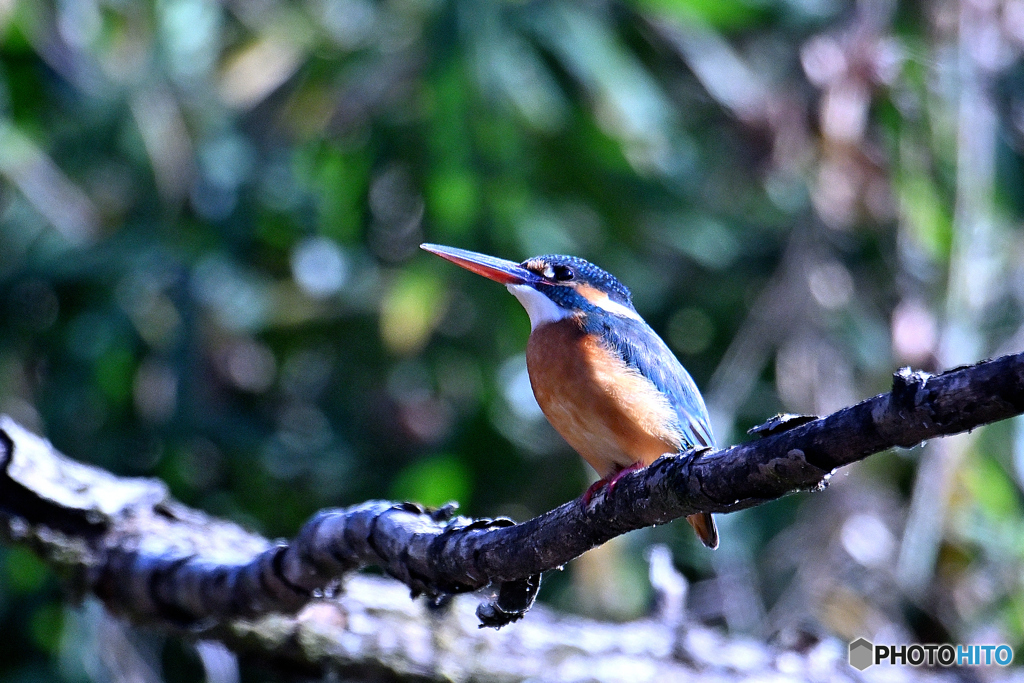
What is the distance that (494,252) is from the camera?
4.12 metres

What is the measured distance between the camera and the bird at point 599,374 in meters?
2.71

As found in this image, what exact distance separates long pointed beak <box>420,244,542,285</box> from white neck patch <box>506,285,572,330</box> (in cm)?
3

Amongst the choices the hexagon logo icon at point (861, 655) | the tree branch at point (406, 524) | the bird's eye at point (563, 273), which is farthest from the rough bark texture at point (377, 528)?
the bird's eye at point (563, 273)

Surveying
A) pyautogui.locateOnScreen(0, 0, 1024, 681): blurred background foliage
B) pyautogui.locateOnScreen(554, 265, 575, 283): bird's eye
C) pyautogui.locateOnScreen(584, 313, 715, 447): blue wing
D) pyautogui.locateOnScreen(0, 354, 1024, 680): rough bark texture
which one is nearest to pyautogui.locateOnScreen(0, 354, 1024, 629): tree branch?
pyautogui.locateOnScreen(0, 354, 1024, 680): rough bark texture

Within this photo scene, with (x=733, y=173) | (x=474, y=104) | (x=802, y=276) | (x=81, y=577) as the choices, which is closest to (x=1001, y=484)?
(x=802, y=276)

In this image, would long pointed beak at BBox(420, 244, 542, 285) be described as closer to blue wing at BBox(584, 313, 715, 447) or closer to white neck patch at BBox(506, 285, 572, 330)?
white neck patch at BBox(506, 285, 572, 330)

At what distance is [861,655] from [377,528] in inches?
76.0

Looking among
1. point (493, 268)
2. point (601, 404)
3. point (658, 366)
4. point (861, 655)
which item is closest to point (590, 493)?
point (601, 404)

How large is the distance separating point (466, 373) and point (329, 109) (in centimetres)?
161

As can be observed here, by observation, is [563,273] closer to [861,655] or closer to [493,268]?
[493,268]

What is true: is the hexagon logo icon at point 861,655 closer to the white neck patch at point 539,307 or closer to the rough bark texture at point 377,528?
the rough bark texture at point 377,528

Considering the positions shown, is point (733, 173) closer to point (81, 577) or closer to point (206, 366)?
point (206, 366)

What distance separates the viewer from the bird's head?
315 cm

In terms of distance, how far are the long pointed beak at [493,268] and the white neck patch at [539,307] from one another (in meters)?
0.03
